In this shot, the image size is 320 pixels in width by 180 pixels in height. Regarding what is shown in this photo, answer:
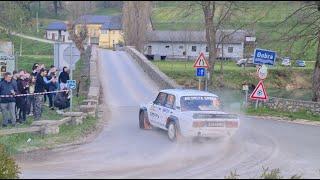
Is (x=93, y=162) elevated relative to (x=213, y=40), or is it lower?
lower

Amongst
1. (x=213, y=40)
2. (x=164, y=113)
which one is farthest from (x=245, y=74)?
(x=164, y=113)

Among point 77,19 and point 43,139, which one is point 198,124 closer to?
point 43,139

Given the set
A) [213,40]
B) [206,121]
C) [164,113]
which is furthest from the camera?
[213,40]

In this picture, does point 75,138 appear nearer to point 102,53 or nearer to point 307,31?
point 307,31

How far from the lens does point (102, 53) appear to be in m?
54.9

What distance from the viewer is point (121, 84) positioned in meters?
33.8

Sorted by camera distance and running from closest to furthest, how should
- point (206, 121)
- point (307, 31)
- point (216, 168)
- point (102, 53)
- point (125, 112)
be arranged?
1. point (216, 168)
2. point (206, 121)
3. point (125, 112)
4. point (307, 31)
5. point (102, 53)

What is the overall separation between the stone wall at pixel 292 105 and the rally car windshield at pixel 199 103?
9078mm

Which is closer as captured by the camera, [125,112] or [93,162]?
[93,162]

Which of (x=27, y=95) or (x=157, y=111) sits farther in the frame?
(x=27, y=95)

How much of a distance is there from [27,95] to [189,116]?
611 cm

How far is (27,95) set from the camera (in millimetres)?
19000

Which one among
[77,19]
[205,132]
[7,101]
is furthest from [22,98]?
[77,19]

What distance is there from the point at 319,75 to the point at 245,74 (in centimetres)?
2941
